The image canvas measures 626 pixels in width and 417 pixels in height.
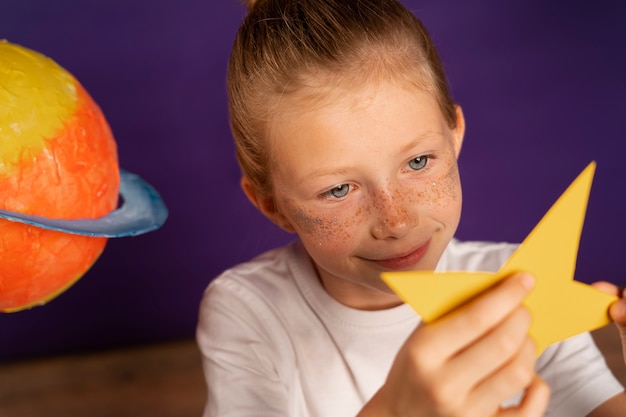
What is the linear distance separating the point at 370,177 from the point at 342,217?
0.27 ft

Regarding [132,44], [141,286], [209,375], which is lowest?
[141,286]

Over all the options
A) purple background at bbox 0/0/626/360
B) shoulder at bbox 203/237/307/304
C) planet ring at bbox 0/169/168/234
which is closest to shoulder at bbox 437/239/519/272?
shoulder at bbox 203/237/307/304

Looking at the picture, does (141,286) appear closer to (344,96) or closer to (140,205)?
(140,205)

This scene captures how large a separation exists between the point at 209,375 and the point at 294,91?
51cm

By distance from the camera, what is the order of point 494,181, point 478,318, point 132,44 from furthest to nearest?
1. point 494,181
2. point 132,44
3. point 478,318

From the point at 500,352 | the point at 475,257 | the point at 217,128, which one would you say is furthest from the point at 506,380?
the point at 217,128

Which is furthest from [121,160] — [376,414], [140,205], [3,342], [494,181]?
[376,414]

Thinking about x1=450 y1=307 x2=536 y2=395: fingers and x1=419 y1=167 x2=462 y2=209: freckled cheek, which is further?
x1=419 y1=167 x2=462 y2=209: freckled cheek

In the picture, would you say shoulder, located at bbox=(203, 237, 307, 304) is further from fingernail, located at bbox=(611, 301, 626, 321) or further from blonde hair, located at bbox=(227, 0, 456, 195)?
fingernail, located at bbox=(611, 301, 626, 321)

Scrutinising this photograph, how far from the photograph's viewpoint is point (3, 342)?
88.4 inches

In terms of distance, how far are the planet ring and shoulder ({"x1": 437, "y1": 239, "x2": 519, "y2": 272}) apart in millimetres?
524

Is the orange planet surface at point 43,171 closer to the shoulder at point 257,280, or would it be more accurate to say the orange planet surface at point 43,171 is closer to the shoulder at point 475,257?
the shoulder at point 257,280

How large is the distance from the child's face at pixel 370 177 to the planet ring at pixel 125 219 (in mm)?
202

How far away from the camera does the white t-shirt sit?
1.27 m
